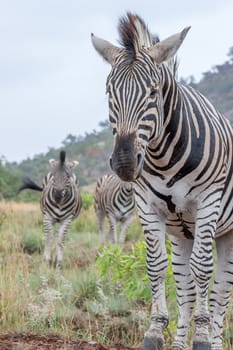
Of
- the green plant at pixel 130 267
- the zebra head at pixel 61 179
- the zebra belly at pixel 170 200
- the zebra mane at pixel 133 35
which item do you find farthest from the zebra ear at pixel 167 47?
the zebra head at pixel 61 179

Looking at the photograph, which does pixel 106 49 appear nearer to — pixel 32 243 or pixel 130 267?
pixel 130 267

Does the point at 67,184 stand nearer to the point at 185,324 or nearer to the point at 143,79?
the point at 185,324

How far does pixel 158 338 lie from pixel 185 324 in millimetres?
729

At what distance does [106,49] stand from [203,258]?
1504 millimetres

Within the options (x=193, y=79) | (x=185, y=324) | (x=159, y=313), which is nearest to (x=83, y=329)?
(x=185, y=324)

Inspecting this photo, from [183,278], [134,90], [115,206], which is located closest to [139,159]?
[134,90]

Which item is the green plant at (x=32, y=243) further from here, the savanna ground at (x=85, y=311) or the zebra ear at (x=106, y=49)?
the zebra ear at (x=106, y=49)

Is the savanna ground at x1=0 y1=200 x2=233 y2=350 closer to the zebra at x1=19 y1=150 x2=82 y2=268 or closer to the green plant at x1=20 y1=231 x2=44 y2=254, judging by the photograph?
the green plant at x1=20 y1=231 x2=44 y2=254

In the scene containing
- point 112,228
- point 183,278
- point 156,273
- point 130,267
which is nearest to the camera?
point 156,273

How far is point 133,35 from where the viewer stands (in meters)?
4.00

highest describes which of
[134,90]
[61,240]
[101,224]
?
[134,90]

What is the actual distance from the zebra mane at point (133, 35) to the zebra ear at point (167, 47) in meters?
0.11

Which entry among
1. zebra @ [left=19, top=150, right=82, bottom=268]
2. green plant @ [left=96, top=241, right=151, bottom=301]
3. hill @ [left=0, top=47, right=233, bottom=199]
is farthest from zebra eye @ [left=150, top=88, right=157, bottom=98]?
hill @ [left=0, top=47, right=233, bottom=199]

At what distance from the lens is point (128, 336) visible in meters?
6.62
